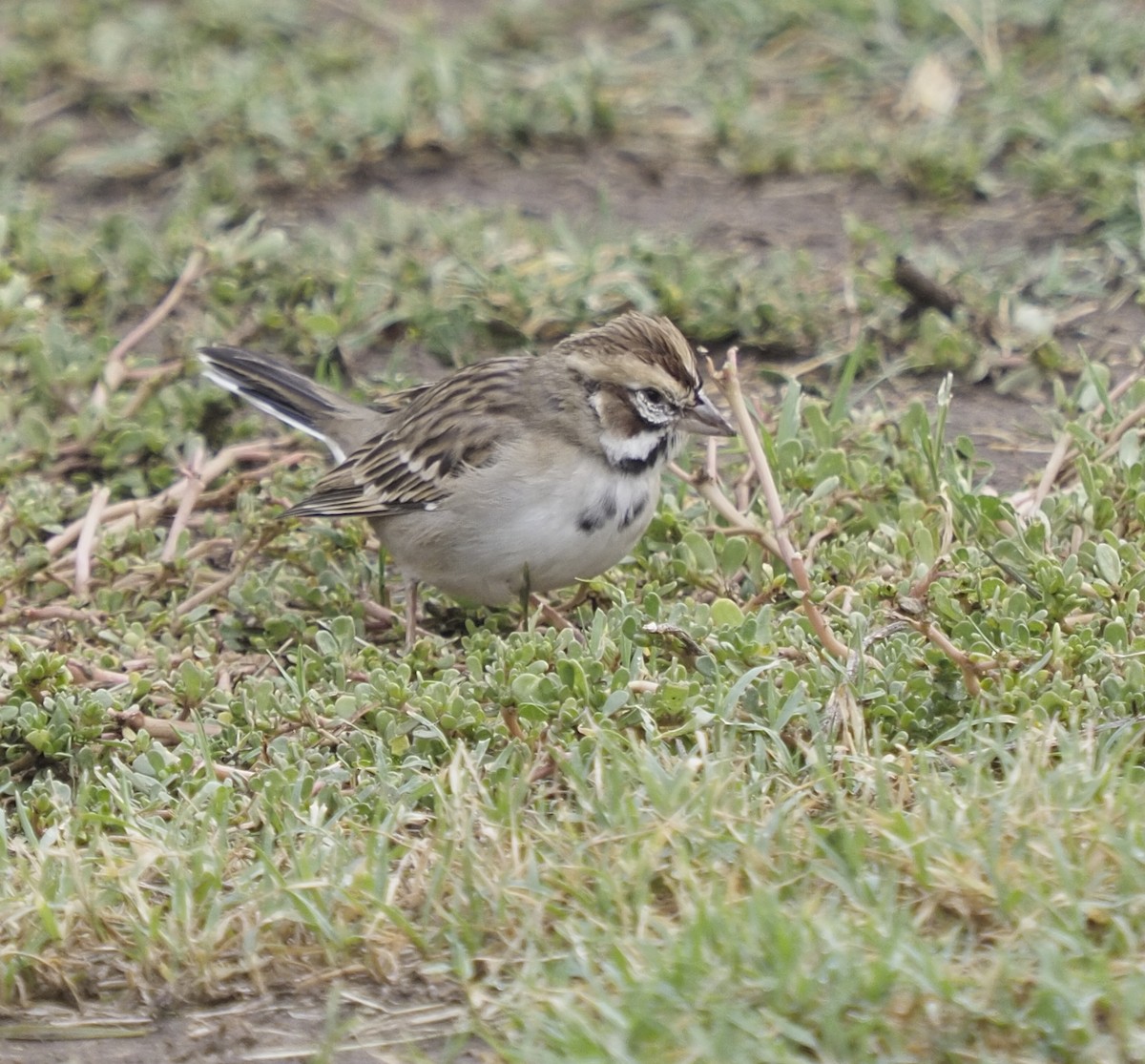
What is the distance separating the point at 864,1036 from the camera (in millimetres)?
3799

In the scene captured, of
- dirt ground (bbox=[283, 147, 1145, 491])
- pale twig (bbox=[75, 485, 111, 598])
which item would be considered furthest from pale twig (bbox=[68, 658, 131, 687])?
dirt ground (bbox=[283, 147, 1145, 491])

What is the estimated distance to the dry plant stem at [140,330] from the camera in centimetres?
757

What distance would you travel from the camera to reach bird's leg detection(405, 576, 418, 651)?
6195 mm

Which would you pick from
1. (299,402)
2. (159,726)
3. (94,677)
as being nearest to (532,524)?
(159,726)

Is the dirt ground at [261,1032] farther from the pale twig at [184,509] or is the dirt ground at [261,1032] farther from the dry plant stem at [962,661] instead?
the pale twig at [184,509]

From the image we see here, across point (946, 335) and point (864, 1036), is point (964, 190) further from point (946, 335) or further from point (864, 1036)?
point (864, 1036)

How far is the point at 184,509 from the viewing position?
6.88m

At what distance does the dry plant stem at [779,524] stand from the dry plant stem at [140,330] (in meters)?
3.04

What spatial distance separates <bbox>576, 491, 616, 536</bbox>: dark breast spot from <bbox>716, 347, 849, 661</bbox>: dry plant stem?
55 centimetres

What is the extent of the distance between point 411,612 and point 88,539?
1276mm

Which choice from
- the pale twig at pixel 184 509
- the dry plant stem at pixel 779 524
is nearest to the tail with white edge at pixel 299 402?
the pale twig at pixel 184 509

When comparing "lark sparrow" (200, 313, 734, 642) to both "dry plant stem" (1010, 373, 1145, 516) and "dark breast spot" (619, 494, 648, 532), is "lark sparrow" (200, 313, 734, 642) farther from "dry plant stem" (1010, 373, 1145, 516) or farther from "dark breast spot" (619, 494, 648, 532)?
"dry plant stem" (1010, 373, 1145, 516)

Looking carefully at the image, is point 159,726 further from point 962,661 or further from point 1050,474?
point 1050,474

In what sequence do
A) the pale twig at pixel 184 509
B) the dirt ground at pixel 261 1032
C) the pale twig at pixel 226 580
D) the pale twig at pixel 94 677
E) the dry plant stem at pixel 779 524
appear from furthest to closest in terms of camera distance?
the pale twig at pixel 184 509 < the pale twig at pixel 226 580 < the pale twig at pixel 94 677 < the dry plant stem at pixel 779 524 < the dirt ground at pixel 261 1032
